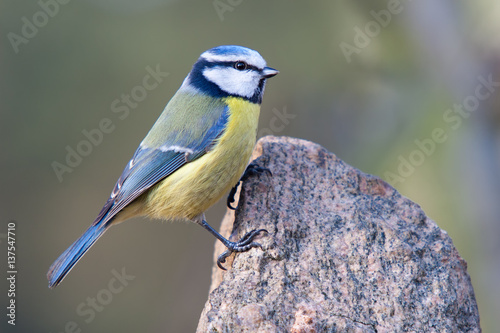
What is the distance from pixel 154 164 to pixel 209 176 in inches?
16.2

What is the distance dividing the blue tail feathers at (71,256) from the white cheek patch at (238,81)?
49.2 inches

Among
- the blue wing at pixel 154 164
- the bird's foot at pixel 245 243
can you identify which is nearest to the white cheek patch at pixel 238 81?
the blue wing at pixel 154 164

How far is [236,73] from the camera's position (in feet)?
12.1

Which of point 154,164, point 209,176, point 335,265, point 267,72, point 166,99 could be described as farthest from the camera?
point 166,99

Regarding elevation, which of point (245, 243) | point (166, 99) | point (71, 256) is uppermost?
point (166, 99)

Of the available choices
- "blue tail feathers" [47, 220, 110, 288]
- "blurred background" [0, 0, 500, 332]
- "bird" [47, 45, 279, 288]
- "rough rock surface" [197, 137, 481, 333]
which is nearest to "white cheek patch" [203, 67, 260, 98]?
"bird" [47, 45, 279, 288]

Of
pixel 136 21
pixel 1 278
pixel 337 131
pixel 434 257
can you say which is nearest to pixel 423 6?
pixel 337 131

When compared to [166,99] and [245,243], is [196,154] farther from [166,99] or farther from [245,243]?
[166,99]

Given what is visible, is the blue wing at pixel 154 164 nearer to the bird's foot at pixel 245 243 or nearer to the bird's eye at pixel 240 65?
the bird's eye at pixel 240 65

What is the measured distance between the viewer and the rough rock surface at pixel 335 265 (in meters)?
2.56

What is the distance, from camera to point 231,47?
3678 mm

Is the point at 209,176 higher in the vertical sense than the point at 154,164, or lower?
higher

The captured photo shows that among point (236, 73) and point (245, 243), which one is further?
point (236, 73)

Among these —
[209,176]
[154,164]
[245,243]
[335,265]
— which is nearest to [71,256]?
[154,164]
